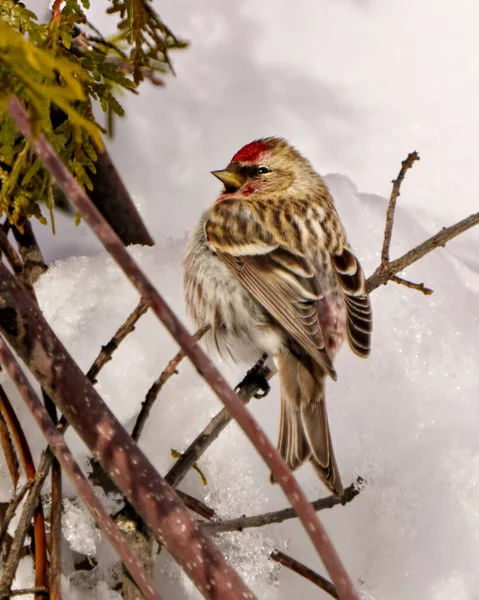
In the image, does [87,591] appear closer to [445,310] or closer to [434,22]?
[445,310]

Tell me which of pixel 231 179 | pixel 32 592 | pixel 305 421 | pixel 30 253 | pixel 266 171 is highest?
pixel 266 171

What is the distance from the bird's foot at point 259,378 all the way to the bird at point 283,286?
0.06 m

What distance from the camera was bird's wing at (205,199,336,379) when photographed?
2.34 metres

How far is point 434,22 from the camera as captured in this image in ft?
11.3

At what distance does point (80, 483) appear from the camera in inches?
51.5

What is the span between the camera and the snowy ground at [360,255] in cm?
227

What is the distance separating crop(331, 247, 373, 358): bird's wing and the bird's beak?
399 millimetres

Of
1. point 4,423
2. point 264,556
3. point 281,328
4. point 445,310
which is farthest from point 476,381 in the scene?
point 4,423

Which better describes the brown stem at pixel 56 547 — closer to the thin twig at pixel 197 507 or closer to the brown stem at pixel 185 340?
the thin twig at pixel 197 507

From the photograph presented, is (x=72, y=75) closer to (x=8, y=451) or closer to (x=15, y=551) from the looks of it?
(x=8, y=451)

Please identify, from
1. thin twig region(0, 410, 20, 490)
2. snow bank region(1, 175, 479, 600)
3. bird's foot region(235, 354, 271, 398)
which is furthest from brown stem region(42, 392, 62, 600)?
bird's foot region(235, 354, 271, 398)

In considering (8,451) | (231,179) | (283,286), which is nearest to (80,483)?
(8,451)

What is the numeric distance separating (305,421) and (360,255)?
35.0 inches

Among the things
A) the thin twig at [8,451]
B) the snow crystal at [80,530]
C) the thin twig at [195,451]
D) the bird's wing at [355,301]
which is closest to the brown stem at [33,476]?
the thin twig at [8,451]
